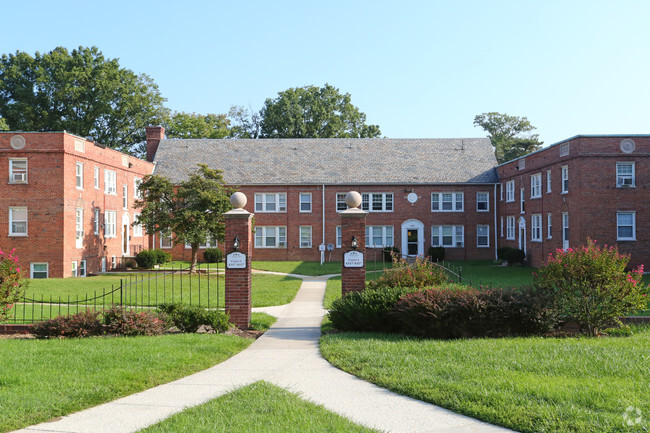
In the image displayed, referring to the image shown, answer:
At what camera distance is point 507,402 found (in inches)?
259

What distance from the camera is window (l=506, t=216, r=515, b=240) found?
127 feet

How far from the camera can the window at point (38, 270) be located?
28.3m

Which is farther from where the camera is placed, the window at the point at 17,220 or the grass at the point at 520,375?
the window at the point at 17,220

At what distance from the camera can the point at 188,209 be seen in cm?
2956

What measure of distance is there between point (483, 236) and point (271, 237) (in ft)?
49.4

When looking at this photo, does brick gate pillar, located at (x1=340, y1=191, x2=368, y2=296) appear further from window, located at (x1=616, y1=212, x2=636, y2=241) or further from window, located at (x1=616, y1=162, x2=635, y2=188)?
window, located at (x1=616, y1=162, x2=635, y2=188)

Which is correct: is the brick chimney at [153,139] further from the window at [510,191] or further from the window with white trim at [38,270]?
the window at [510,191]

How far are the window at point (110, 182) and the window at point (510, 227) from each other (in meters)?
25.4

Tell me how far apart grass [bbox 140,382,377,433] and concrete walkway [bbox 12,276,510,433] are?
0.23 meters

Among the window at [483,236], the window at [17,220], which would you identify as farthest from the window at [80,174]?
the window at [483,236]

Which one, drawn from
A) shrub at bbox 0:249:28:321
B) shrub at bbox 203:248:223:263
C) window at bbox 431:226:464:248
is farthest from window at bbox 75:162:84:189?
window at bbox 431:226:464:248

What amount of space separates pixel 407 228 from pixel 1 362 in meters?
34.0

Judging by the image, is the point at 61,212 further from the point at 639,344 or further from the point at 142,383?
the point at 639,344

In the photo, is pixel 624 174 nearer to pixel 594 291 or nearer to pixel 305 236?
pixel 594 291
